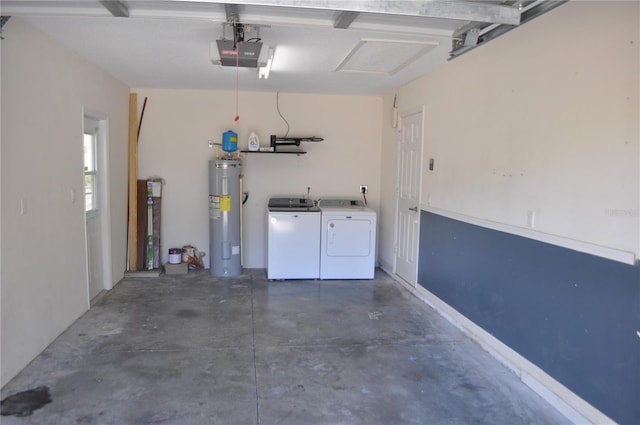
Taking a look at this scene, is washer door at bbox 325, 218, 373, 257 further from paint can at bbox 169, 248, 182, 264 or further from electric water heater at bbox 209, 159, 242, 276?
paint can at bbox 169, 248, 182, 264

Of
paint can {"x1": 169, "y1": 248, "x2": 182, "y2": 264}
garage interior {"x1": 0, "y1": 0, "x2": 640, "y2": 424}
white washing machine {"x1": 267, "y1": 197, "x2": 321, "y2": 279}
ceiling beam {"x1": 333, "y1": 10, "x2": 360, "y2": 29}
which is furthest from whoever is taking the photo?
paint can {"x1": 169, "y1": 248, "x2": 182, "y2": 264}

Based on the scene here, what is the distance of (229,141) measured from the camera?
18.4 ft

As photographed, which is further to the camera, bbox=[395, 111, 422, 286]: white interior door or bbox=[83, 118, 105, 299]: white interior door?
bbox=[395, 111, 422, 286]: white interior door

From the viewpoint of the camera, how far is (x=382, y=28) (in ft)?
9.20

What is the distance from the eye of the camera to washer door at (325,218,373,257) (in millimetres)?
5500

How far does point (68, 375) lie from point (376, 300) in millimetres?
2982

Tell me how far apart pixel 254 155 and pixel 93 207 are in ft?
7.23

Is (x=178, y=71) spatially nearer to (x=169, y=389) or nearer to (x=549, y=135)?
(x=169, y=389)

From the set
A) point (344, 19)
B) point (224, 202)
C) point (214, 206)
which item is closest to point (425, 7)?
point (344, 19)

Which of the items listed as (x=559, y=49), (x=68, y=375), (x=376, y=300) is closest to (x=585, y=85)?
(x=559, y=49)

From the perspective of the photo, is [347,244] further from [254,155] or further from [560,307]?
[560,307]

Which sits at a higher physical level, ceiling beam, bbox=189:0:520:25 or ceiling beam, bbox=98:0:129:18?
ceiling beam, bbox=98:0:129:18

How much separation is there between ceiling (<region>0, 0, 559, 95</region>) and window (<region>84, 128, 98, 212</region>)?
2.51 feet

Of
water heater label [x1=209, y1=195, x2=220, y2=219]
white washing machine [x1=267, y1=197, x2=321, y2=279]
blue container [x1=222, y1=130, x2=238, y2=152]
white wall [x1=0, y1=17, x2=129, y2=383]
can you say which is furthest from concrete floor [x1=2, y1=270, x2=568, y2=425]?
blue container [x1=222, y1=130, x2=238, y2=152]
